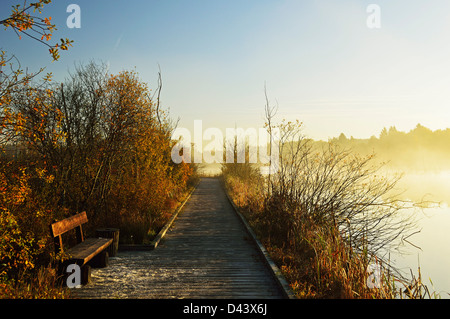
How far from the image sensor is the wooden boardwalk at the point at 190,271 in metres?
4.91

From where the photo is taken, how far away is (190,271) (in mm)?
5934

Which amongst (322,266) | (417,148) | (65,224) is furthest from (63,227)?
(417,148)

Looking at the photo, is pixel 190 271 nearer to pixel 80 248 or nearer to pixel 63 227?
pixel 80 248

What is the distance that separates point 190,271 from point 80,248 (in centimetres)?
205

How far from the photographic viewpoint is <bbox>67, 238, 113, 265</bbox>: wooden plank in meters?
4.96

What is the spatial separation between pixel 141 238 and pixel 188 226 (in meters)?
2.65

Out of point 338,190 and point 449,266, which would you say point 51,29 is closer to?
point 338,190

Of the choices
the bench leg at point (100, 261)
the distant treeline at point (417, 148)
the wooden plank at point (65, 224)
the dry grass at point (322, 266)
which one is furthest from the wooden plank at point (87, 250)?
the distant treeline at point (417, 148)

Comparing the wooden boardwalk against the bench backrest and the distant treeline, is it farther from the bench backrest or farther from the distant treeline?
the distant treeline

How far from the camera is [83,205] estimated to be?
8.27 metres

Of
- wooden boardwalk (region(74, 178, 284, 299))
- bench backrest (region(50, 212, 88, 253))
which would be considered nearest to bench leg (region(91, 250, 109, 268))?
wooden boardwalk (region(74, 178, 284, 299))

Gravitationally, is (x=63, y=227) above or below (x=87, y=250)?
above
